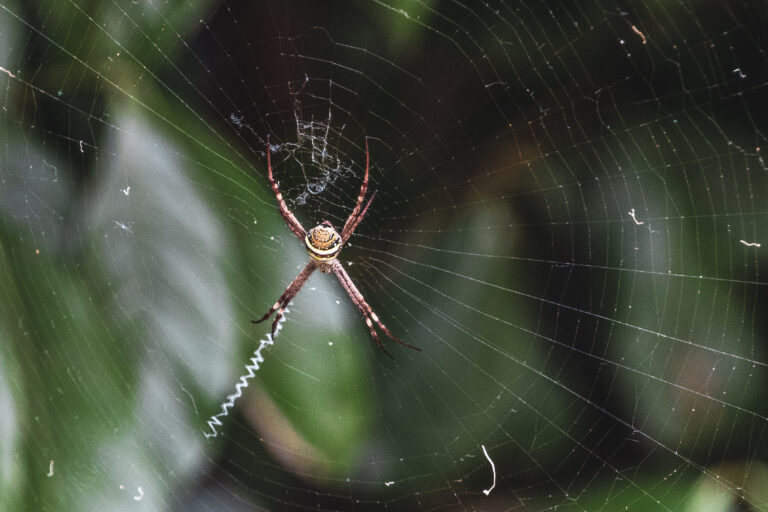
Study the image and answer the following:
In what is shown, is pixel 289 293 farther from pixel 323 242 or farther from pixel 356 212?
pixel 356 212

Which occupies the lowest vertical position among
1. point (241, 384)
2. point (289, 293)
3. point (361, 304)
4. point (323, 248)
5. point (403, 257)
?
point (241, 384)

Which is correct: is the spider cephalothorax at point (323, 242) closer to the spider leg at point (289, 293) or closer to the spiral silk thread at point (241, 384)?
the spider leg at point (289, 293)

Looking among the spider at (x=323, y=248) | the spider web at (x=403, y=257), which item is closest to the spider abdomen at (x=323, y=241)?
the spider at (x=323, y=248)

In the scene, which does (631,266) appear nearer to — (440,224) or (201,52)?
(440,224)

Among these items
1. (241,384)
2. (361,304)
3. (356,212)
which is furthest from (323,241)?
(241,384)

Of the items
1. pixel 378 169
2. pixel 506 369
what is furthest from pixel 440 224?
pixel 506 369

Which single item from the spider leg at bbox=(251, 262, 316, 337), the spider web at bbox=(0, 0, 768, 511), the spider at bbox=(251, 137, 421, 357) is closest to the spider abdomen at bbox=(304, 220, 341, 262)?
the spider at bbox=(251, 137, 421, 357)
